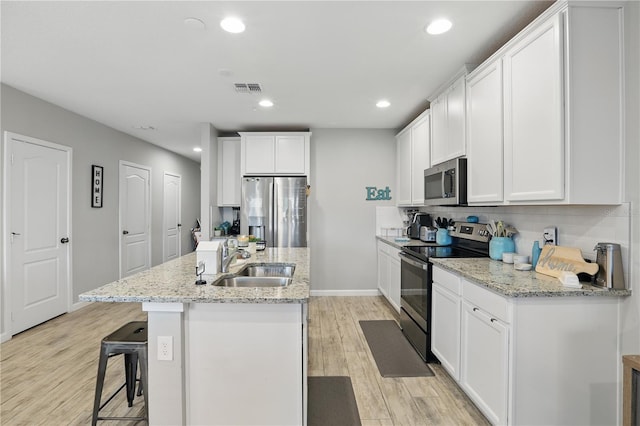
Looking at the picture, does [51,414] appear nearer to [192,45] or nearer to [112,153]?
[192,45]

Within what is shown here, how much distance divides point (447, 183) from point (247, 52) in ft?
6.73

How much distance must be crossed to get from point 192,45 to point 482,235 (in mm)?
2913

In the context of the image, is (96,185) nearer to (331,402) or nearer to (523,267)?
(331,402)

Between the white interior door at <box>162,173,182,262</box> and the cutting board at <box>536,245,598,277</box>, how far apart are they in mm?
6283

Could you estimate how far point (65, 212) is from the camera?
3883mm

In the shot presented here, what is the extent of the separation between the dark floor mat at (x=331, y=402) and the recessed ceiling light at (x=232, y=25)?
2622 millimetres

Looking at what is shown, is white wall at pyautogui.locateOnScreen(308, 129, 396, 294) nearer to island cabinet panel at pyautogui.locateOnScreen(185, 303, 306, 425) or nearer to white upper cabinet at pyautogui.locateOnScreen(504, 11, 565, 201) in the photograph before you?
white upper cabinet at pyautogui.locateOnScreen(504, 11, 565, 201)

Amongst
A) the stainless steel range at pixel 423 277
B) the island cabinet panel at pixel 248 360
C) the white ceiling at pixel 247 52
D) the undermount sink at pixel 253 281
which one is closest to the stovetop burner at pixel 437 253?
the stainless steel range at pixel 423 277

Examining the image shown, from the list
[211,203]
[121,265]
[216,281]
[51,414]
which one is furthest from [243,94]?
[121,265]

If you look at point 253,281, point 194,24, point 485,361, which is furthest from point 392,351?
point 194,24

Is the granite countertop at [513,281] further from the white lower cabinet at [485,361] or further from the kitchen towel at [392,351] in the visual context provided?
the kitchen towel at [392,351]

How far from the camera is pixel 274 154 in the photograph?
4.44 metres

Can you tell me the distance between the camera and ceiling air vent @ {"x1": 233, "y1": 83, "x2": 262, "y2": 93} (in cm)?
306

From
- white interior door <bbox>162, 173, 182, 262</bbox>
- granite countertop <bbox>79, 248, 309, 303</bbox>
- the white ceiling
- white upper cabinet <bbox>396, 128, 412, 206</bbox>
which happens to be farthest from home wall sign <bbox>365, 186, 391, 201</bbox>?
white interior door <bbox>162, 173, 182, 262</bbox>
